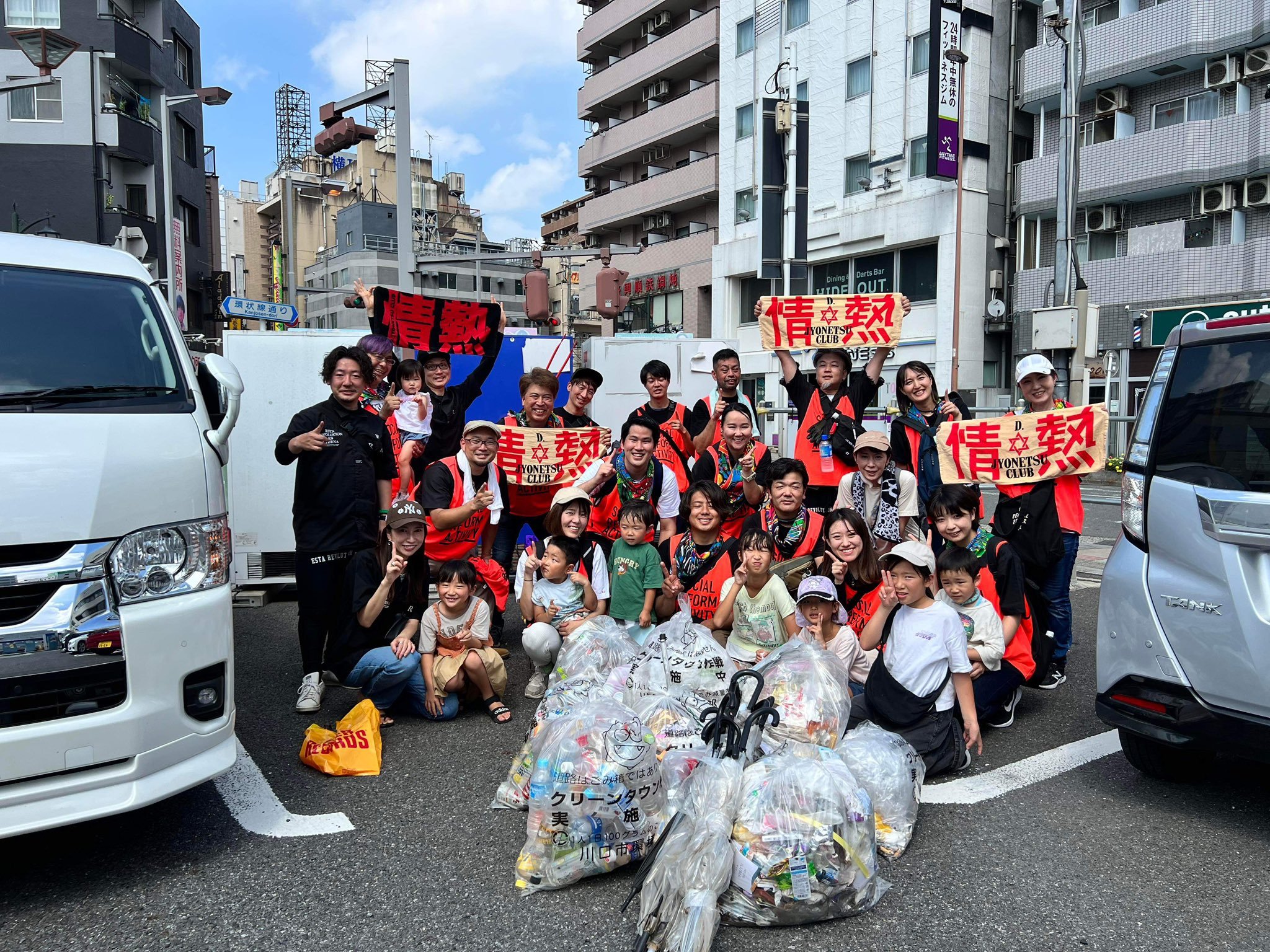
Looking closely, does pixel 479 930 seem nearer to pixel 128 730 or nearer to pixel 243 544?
pixel 128 730

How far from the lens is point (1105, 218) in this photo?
2177 cm

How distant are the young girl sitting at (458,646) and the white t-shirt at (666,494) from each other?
1420 millimetres

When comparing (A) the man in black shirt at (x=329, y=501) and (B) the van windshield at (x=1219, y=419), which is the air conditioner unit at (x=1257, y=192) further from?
(A) the man in black shirt at (x=329, y=501)

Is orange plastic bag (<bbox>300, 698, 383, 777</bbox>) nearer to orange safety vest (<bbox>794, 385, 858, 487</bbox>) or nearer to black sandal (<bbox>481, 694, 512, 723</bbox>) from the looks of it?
black sandal (<bbox>481, 694, 512, 723</bbox>)

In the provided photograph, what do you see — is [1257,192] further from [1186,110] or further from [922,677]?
[922,677]

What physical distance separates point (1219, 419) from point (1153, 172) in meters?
20.4

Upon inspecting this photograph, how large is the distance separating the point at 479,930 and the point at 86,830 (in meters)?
1.74

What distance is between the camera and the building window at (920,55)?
23828 millimetres

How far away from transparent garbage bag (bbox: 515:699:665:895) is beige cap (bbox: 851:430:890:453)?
9.16 ft

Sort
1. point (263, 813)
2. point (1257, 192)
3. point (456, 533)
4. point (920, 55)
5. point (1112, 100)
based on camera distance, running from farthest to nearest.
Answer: point (920, 55) → point (1112, 100) → point (1257, 192) → point (456, 533) → point (263, 813)

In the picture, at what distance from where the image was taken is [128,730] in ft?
9.75

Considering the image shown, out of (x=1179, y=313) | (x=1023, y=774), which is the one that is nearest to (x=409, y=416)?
(x=1023, y=774)

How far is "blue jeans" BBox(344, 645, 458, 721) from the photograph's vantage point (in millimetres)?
4738

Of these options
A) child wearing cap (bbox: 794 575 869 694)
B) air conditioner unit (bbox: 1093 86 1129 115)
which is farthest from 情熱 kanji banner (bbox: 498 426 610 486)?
air conditioner unit (bbox: 1093 86 1129 115)
